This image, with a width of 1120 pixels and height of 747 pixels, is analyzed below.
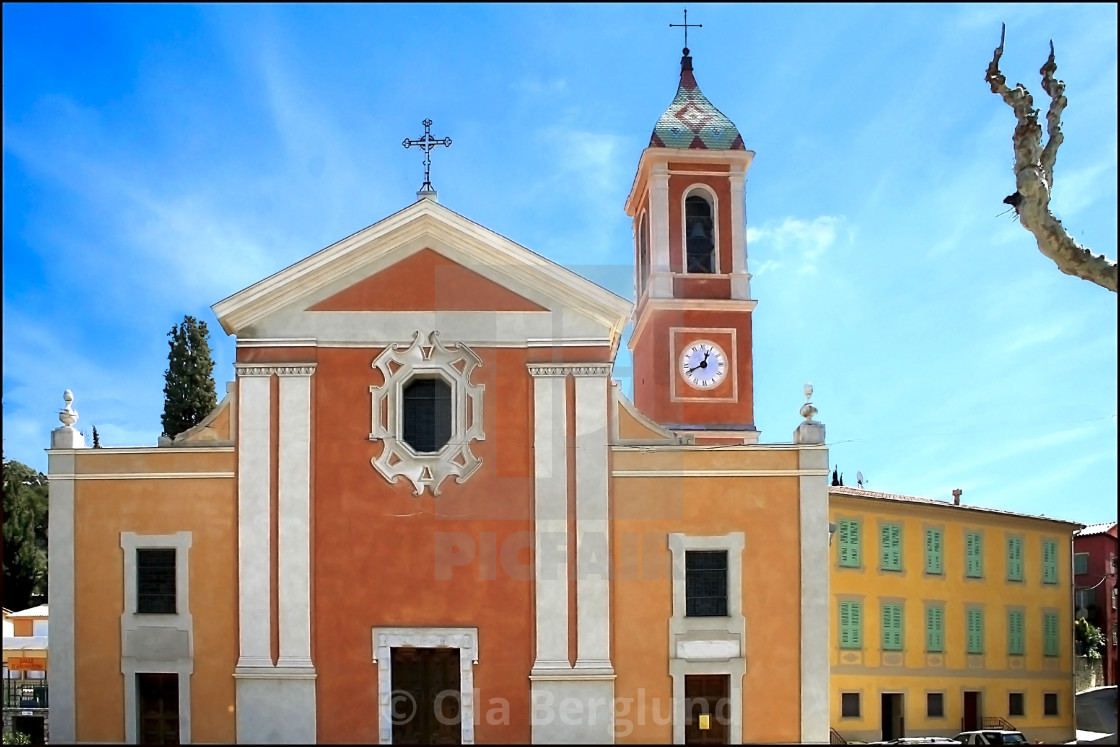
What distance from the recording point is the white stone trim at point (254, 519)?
16.7 m

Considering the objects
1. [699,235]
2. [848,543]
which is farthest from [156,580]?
[848,543]

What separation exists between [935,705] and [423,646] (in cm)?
1649

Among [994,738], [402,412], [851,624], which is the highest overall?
[402,412]

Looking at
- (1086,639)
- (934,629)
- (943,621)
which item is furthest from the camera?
(1086,639)

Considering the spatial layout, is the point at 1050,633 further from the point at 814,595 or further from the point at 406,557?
the point at 406,557

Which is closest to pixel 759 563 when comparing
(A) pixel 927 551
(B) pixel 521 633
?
(B) pixel 521 633

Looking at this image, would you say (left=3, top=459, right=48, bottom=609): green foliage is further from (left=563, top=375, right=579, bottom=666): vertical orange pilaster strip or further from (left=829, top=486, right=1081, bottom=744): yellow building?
(left=563, top=375, right=579, bottom=666): vertical orange pilaster strip

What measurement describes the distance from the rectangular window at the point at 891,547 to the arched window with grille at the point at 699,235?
9.14m

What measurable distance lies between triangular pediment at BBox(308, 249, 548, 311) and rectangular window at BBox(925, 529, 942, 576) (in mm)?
15373

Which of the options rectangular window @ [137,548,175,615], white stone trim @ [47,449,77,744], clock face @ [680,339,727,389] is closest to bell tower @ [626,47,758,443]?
clock face @ [680,339,727,389]

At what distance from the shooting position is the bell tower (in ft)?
72.8

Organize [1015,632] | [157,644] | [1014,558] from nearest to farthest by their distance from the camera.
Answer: [157,644] → [1015,632] → [1014,558]

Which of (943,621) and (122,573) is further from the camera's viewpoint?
(943,621)

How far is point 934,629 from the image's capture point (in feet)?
93.5
